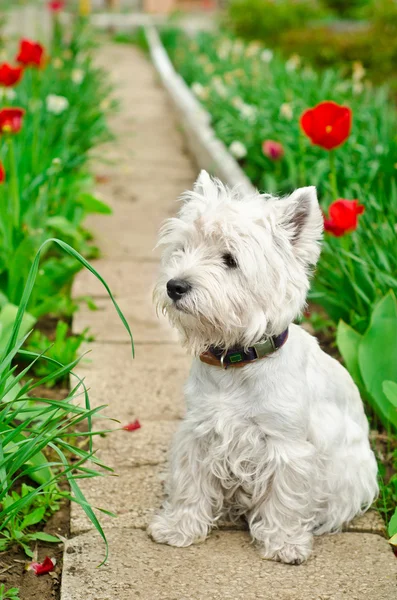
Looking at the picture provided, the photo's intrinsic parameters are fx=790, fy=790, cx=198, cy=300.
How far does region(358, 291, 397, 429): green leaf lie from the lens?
3043mm

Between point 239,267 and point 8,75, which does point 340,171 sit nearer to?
point 8,75

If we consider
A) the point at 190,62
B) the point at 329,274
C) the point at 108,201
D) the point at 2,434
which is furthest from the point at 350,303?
the point at 190,62

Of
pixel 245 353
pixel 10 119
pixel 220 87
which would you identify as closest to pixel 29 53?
pixel 10 119

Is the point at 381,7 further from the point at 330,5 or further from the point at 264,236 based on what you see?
the point at 264,236

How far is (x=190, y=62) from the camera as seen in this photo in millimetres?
10086

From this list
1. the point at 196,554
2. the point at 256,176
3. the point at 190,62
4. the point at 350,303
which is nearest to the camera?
the point at 196,554

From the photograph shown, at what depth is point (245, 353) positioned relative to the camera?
2.41 meters

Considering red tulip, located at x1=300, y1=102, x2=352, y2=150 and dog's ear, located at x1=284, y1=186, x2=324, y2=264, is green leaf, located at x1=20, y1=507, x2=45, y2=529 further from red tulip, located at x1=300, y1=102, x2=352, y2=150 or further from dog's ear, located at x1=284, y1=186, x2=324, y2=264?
red tulip, located at x1=300, y1=102, x2=352, y2=150

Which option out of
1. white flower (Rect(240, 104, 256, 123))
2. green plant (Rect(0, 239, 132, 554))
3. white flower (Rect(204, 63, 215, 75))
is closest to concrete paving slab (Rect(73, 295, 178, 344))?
green plant (Rect(0, 239, 132, 554))

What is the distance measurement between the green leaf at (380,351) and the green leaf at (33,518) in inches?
52.1

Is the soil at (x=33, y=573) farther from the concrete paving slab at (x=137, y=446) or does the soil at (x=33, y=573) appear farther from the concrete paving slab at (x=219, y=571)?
the concrete paving slab at (x=137, y=446)

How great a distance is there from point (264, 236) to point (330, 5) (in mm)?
16504

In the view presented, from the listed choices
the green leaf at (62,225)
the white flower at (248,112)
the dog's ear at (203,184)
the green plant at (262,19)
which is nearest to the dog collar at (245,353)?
the dog's ear at (203,184)

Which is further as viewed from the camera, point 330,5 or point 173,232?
point 330,5
